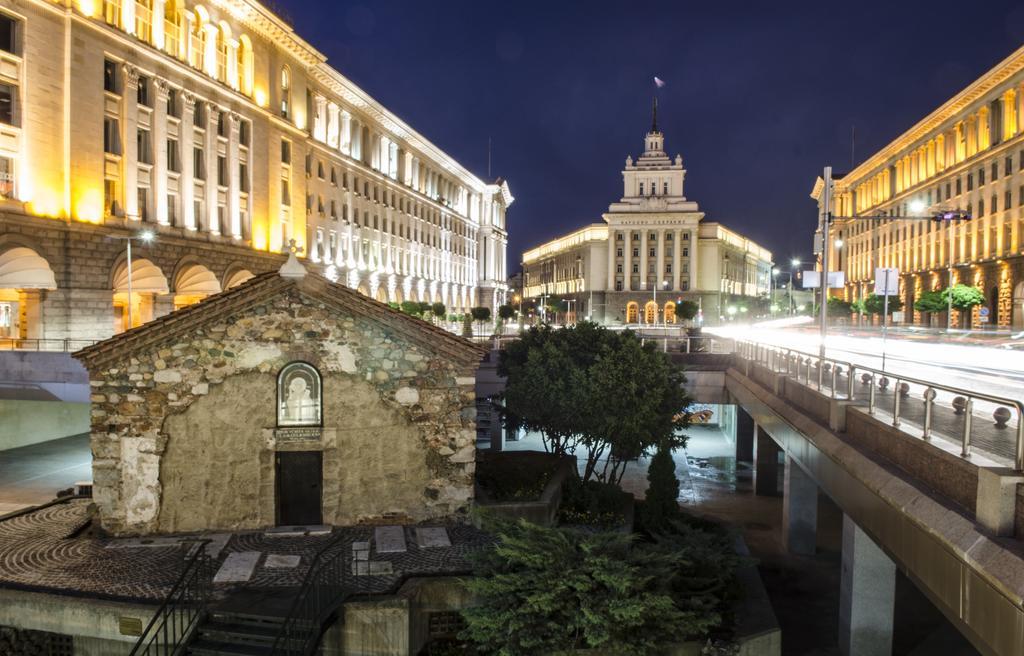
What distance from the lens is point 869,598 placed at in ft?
50.3

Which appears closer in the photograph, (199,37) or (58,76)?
(58,76)

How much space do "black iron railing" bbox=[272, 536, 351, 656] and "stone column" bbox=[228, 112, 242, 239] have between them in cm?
4129

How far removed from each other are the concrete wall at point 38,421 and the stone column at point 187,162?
14.2 meters

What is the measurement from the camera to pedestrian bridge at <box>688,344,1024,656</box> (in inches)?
284

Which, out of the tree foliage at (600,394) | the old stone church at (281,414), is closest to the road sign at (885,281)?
the tree foliage at (600,394)

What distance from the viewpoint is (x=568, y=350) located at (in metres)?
23.5

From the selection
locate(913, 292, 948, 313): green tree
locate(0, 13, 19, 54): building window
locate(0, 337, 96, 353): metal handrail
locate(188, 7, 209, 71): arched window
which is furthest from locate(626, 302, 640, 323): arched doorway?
locate(0, 13, 19, 54): building window

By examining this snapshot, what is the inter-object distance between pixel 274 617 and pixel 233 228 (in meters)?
42.4

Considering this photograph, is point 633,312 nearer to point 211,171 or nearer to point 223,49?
point 223,49

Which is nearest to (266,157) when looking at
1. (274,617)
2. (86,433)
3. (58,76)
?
(58,76)

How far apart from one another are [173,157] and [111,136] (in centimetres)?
513

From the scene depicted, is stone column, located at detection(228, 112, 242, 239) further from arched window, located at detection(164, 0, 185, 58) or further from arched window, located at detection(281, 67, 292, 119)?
arched window, located at detection(281, 67, 292, 119)

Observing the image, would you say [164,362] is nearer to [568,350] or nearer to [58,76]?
[568,350]

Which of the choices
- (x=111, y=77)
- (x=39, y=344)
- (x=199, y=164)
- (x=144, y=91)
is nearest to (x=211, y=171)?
(x=199, y=164)
